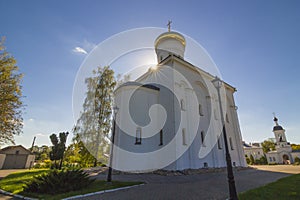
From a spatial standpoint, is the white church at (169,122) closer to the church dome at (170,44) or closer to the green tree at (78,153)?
the church dome at (170,44)

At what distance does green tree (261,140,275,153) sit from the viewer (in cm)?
6431

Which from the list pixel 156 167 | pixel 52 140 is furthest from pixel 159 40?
pixel 52 140

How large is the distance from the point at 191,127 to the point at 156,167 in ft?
17.1

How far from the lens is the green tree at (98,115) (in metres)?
19.4

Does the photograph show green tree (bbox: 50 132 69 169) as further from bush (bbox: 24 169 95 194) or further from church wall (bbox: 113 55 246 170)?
bush (bbox: 24 169 95 194)

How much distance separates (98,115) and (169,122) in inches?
419

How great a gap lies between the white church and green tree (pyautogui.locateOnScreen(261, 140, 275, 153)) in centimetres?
5922

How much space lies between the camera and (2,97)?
14570 millimetres

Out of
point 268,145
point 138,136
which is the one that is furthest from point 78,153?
point 268,145

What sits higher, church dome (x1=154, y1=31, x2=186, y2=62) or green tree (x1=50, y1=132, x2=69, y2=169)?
church dome (x1=154, y1=31, x2=186, y2=62)

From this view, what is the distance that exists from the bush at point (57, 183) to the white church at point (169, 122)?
6.70 metres

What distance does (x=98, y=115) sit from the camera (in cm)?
2120

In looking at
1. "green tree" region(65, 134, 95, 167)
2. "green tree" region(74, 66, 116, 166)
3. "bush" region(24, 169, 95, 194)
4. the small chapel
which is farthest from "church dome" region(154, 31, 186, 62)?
the small chapel

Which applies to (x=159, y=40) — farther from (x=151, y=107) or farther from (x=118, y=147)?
(x=118, y=147)
